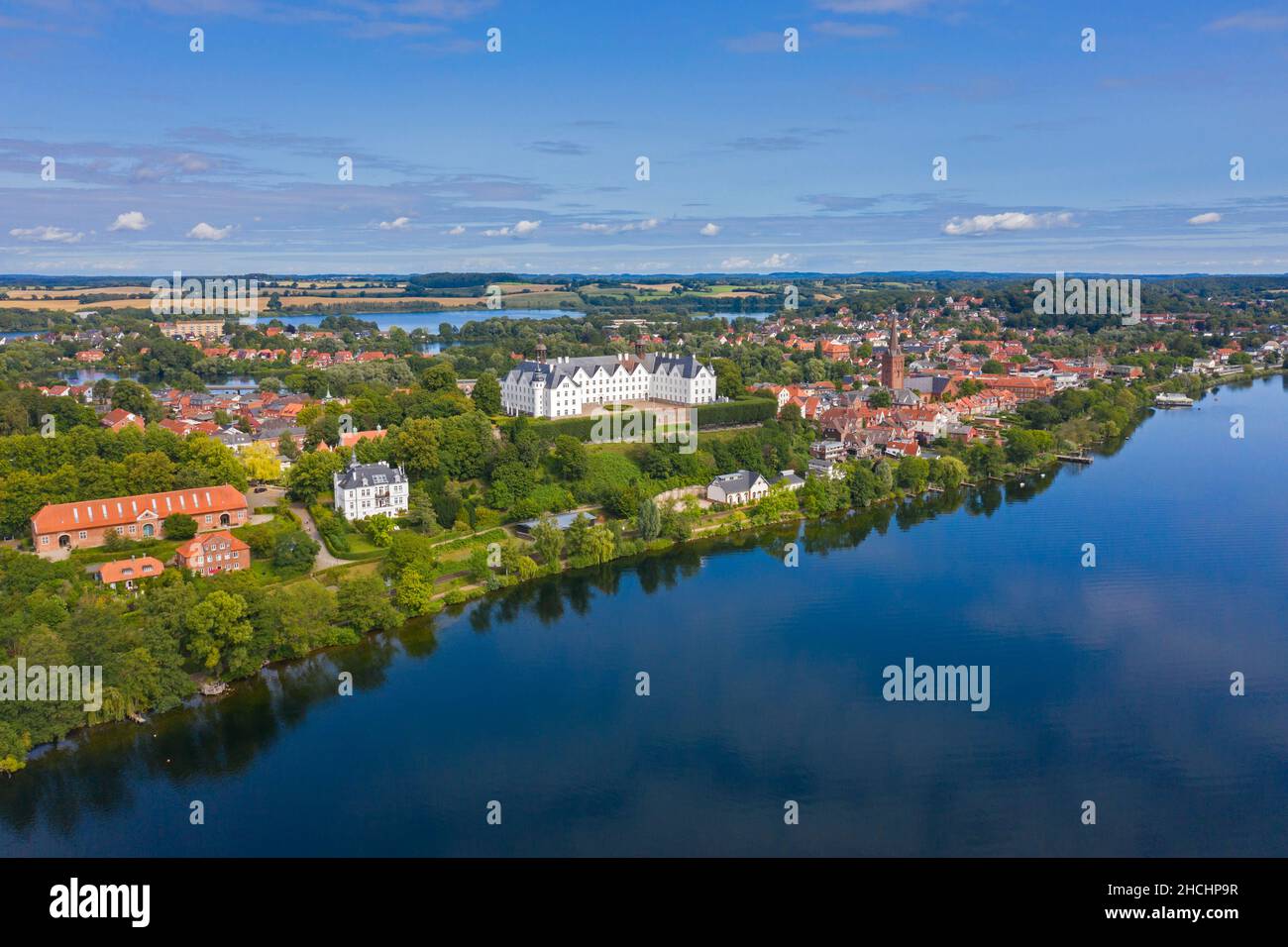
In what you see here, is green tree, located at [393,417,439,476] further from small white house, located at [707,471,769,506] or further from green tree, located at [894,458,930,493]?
green tree, located at [894,458,930,493]

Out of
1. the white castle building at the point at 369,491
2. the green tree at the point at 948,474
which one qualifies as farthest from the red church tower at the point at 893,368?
the white castle building at the point at 369,491

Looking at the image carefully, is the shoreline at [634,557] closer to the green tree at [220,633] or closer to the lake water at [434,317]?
the green tree at [220,633]

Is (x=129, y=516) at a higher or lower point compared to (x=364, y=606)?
higher

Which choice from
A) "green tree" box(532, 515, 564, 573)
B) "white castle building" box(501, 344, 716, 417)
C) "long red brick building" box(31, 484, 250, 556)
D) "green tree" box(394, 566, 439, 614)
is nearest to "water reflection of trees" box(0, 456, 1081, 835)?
"green tree" box(394, 566, 439, 614)

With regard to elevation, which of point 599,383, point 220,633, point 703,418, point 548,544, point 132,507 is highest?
point 599,383

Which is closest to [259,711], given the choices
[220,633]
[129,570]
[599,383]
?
[220,633]

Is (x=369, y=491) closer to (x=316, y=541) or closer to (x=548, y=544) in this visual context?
(x=316, y=541)
